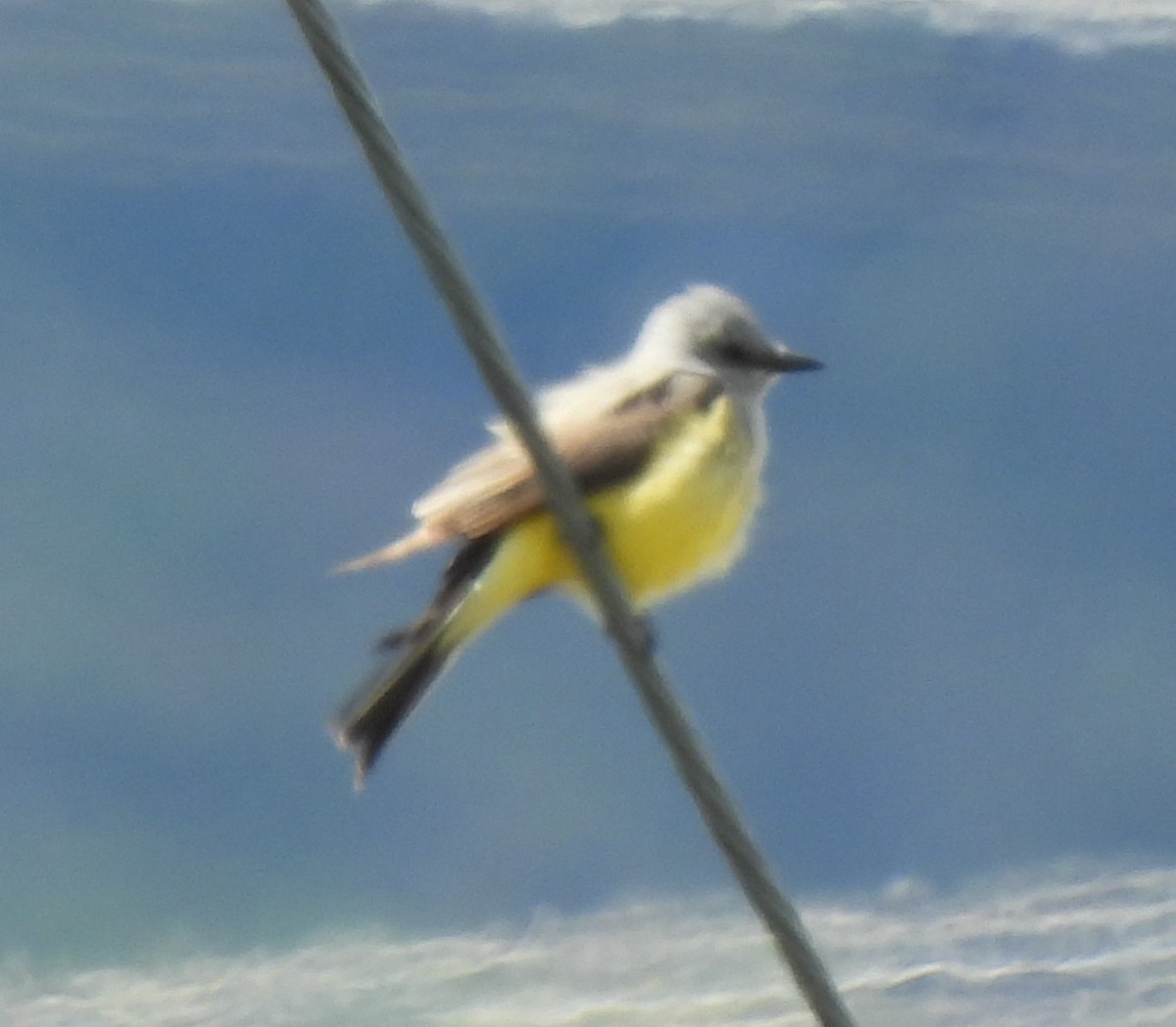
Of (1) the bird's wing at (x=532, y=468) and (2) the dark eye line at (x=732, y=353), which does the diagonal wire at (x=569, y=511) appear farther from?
(2) the dark eye line at (x=732, y=353)

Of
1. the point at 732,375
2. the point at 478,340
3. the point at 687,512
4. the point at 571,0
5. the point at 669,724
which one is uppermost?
the point at 571,0

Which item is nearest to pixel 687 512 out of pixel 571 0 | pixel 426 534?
pixel 426 534

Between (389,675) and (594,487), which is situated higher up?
(594,487)

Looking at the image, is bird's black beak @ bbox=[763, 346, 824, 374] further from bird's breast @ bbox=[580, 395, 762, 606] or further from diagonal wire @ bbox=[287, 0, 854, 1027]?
diagonal wire @ bbox=[287, 0, 854, 1027]

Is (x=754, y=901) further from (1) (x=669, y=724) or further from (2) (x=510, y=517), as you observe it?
(2) (x=510, y=517)

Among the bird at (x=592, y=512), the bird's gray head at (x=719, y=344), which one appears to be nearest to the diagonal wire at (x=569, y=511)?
the bird at (x=592, y=512)

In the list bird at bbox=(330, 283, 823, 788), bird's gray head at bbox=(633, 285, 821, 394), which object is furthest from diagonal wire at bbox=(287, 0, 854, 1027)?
bird's gray head at bbox=(633, 285, 821, 394)

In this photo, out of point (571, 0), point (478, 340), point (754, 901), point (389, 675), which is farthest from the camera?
point (571, 0)
